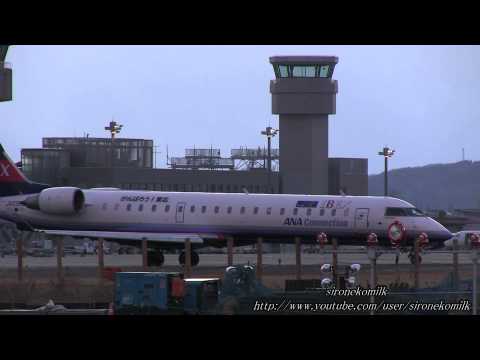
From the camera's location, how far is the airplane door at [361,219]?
3509 centimetres

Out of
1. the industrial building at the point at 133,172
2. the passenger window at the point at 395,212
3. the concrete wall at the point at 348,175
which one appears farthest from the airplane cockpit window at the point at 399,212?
the concrete wall at the point at 348,175

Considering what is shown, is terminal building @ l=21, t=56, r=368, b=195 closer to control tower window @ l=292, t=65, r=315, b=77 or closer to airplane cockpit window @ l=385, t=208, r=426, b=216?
control tower window @ l=292, t=65, r=315, b=77

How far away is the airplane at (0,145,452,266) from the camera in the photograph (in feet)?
116

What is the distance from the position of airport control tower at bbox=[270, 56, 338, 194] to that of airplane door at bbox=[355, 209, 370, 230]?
37.7 metres

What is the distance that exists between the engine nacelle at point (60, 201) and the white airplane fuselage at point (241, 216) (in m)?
0.25

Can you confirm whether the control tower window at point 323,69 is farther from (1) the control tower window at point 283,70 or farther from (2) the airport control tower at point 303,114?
(1) the control tower window at point 283,70
